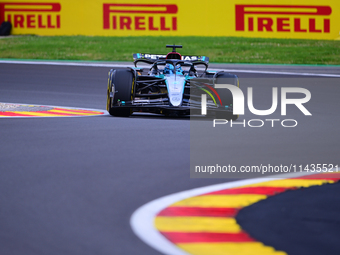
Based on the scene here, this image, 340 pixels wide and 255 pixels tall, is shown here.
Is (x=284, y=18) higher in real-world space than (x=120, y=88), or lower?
higher

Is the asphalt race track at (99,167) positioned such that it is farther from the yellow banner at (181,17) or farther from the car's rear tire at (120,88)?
the yellow banner at (181,17)

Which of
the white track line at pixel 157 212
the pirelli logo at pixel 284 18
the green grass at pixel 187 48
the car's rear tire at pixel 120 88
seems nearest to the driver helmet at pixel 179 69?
the car's rear tire at pixel 120 88

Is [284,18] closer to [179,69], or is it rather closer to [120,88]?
[179,69]

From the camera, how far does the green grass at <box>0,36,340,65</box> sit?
2131 centimetres

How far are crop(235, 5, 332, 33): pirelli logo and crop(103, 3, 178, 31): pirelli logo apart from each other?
3066 mm

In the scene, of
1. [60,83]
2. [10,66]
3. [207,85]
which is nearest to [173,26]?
[10,66]

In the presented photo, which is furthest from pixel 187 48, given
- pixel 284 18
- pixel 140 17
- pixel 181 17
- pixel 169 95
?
pixel 169 95

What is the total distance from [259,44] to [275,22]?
2.82 metres

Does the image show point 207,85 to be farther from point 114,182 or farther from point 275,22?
point 275,22

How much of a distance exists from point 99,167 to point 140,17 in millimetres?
22064

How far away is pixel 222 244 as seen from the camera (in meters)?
3.27

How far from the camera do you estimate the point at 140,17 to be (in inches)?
1045

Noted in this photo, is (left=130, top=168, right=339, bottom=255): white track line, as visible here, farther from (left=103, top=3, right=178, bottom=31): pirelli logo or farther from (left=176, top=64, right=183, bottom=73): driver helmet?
(left=103, top=3, right=178, bottom=31): pirelli logo

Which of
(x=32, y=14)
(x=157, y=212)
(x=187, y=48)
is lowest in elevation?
(x=157, y=212)
